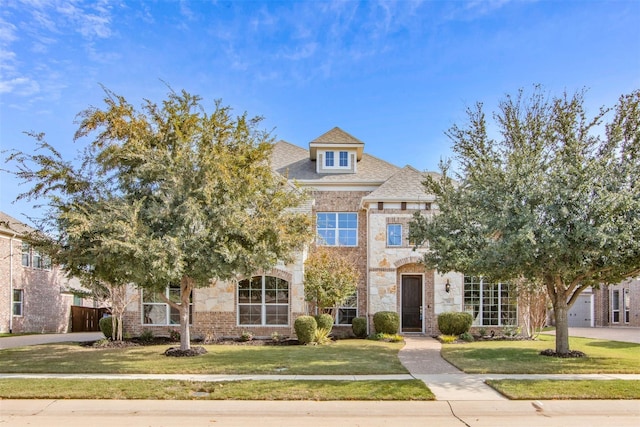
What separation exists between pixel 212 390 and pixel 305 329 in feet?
25.7

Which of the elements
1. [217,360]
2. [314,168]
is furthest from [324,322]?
[314,168]

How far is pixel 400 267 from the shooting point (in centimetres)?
2084

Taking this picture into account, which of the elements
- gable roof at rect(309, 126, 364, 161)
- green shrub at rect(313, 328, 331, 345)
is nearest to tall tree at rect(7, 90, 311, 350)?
green shrub at rect(313, 328, 331, 345)

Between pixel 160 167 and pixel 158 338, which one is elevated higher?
pixel 160 167

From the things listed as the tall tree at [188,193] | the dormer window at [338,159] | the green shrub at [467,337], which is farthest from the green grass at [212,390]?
→ the dormer window at [338,159]

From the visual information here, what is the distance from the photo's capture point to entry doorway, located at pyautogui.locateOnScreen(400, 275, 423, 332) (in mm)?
21234

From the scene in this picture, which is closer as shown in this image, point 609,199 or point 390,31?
point 609,199

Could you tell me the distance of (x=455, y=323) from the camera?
63.6 feet

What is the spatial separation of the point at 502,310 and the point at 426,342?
4296mm

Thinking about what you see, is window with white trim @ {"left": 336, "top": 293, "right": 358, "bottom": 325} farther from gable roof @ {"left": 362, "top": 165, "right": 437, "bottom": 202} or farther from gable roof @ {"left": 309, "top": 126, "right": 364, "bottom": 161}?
gable roof @ {"left": 309, "top": 126, "right": 364, "bottom": 161}

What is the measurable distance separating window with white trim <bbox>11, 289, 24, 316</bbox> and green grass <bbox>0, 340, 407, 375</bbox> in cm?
1095

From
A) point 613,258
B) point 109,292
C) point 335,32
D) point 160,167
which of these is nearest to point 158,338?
point 109,292

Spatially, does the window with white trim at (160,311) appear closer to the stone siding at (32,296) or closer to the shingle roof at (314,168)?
the shingle roof at (314,168)
